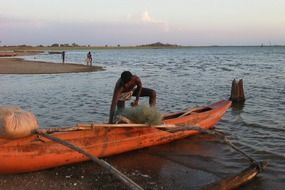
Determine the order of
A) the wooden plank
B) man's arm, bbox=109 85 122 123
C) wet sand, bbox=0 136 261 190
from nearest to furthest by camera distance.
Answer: the wooden plank, wet sand, bbox=0 136 261 190, man's arm, bbox=109 85 122 123

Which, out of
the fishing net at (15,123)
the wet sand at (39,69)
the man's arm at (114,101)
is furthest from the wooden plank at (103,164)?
the wet sand at (39,69)

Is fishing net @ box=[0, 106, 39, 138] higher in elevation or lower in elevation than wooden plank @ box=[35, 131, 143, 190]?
higher

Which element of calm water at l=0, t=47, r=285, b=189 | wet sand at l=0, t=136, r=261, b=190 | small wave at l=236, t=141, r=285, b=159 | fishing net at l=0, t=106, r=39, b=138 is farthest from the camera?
calm water at l=0, t=47, r=285, b=189

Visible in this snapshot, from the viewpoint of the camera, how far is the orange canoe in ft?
22.3

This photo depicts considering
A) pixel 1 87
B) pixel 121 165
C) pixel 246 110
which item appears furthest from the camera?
pixel 1 87

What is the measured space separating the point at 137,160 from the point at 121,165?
46 centimetres

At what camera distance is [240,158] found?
28.1 feet

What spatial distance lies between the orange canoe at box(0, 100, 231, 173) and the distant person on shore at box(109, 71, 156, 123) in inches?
28.9

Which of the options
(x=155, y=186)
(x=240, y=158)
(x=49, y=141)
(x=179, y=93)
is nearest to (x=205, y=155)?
(x=240, y=158)

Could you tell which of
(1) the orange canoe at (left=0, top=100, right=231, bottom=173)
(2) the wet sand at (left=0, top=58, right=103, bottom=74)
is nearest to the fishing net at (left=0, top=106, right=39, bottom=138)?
(1) the orange canoe at (left=0, top=100, right=231, bottom=173)

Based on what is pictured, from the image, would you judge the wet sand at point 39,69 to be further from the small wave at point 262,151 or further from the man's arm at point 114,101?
the small wave at point 262,151

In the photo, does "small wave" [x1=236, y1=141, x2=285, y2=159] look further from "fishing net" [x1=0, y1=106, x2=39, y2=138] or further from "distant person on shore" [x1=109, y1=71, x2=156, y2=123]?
"fishing net" [x1=0, y1=106, x2=39, y2=138]

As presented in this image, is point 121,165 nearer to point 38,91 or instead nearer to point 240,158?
point 240,158

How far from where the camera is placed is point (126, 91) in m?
9.14
